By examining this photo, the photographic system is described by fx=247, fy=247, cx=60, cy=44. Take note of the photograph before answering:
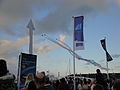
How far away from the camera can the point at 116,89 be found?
410 cm

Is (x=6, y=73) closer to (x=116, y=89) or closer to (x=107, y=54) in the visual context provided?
(x=116, y=89)

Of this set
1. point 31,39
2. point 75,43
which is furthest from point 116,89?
point 75,43

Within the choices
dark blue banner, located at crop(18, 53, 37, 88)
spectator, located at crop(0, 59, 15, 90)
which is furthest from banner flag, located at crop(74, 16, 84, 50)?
spectator, located at crop(0, 59, 15, 90)

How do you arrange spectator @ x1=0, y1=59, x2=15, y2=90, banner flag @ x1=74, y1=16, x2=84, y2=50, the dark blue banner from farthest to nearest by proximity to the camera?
banner flag @ x1=74, y1=16, x2=84, y2=50, the dark blue banner, spectator @ x1=0, y1=59, x2=15, y2=90

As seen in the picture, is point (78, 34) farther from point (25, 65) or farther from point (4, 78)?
point (4, 78)

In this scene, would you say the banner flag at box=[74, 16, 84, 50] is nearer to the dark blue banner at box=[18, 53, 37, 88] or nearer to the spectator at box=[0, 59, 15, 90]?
the dark blue banner at box=[18, 53, 37, 88]

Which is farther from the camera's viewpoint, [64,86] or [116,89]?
[64,86]

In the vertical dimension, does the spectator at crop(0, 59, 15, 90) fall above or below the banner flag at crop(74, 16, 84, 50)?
below

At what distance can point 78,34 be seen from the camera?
18.1m

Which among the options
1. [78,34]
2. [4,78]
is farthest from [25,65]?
[4,78]

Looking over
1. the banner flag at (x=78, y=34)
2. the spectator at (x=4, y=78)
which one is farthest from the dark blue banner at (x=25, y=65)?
the spectator at (x=4, y=78)

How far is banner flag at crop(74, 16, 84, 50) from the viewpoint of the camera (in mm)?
17891

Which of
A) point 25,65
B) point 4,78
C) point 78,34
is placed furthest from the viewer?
point 78,34

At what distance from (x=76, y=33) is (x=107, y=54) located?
7.52 metres
